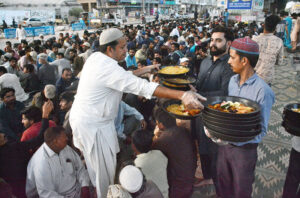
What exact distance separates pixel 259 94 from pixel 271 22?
2500 millimetres

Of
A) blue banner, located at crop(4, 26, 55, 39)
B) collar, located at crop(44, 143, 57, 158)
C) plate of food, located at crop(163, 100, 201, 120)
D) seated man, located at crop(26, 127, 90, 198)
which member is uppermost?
blue banner, located at crop(4, 26, 55, 39)

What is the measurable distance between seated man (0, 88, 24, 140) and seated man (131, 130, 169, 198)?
269cm

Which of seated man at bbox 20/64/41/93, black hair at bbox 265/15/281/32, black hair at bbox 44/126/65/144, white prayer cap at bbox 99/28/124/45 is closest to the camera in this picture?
white prayer cap at bbox 99/28/124/45

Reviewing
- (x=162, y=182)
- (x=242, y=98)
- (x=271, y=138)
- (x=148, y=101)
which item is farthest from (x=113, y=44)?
(x=271, y=138)

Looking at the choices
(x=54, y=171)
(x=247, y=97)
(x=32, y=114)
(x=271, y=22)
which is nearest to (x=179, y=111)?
(x=247, y=97)

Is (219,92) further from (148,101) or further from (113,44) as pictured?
(148,101)

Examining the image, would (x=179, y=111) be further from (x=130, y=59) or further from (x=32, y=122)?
(x=130, y=59)

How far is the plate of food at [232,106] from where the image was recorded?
1585 millimetres

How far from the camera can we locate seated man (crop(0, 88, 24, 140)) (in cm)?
384

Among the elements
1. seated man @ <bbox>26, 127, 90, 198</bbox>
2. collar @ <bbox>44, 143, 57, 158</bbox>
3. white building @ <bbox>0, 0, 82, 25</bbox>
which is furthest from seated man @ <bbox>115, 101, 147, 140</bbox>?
white building @ <bbox>0, 0, 82, 25</bbox>

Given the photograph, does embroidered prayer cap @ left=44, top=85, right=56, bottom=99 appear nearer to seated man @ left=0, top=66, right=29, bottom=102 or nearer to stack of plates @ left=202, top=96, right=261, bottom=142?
seated man @ left=0, top=66, right=29, bottom=102

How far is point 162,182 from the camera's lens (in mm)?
2340

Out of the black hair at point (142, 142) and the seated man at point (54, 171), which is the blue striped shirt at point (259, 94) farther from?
the seated man at point (54, 171)

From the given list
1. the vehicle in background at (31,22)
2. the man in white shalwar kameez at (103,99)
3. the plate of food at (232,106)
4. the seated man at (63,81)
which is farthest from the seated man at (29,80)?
the vehicle in background at (31,22)
